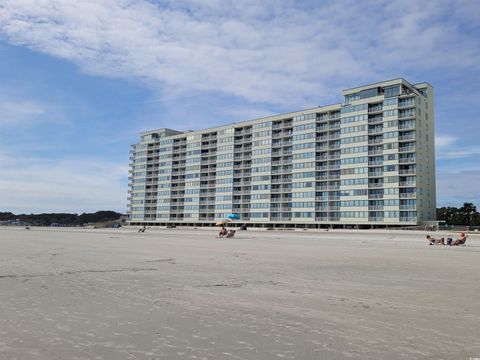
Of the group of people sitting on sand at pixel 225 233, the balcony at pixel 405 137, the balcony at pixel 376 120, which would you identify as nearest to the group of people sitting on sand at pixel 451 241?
the group of people sitting on sand at pixel 225 233

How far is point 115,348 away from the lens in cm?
658

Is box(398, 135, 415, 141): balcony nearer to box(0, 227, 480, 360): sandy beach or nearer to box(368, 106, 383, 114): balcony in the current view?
box(368, 106, 383, 114): balcony

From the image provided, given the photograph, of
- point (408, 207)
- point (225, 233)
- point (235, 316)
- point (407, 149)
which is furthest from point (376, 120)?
point (235, 316)

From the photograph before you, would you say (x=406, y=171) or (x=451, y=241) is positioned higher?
(x=406, y=171)

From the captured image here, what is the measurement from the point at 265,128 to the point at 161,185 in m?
54.8

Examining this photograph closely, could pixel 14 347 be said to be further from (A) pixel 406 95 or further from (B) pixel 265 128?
(B) pixel 265 128

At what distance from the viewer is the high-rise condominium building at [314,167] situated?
350ft

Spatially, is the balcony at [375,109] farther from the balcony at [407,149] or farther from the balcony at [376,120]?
the balcony at [407,149]

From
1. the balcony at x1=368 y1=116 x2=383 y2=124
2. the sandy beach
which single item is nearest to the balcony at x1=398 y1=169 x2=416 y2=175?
the balcony at x1=368 y1=116 x2=383 y2=124

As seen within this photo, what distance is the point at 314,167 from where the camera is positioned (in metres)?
124

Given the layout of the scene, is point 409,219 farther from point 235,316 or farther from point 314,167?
point 235,316

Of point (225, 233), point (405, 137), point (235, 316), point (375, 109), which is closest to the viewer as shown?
point (235, 316)

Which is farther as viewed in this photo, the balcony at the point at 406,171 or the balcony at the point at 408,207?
the balcony at the point at 406,171

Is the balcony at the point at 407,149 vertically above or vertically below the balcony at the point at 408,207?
above
